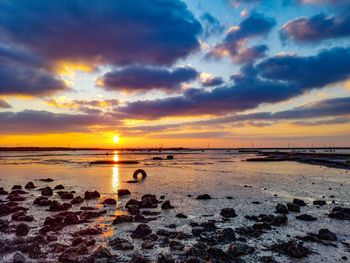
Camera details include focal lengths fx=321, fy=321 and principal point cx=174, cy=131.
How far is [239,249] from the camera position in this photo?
14320mm

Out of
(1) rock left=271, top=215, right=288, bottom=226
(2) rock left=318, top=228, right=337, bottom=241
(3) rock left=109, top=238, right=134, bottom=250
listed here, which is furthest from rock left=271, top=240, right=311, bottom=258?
(3) rock left=109, top=238, right=134, bottom=250

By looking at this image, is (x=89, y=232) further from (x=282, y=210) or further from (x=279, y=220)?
(x=282, y=210)

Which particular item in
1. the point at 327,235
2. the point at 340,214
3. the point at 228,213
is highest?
the point at 228,213

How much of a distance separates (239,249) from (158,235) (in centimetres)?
456

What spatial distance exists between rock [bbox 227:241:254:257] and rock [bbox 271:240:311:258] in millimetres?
1201

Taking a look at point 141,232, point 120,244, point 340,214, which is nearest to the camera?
point 120,244

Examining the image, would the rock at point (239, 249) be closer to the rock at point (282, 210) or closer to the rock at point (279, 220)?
the rock at point (279, 220)

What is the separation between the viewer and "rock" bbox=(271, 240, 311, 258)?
45.5 ft

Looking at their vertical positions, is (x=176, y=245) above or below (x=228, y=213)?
below

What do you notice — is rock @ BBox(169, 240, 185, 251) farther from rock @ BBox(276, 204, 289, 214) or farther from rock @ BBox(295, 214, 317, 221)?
rock @ BBox(276, 204, 289, 214)

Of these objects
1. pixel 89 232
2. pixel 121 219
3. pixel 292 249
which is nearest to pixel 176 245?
pixel 292 249

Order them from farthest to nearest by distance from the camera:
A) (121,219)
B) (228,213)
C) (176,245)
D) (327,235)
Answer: (228,213)
(121,219)
(327,235)
(176,245)

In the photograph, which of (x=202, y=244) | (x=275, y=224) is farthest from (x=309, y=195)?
(x=202, y=244)

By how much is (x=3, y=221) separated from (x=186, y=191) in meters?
18.1
